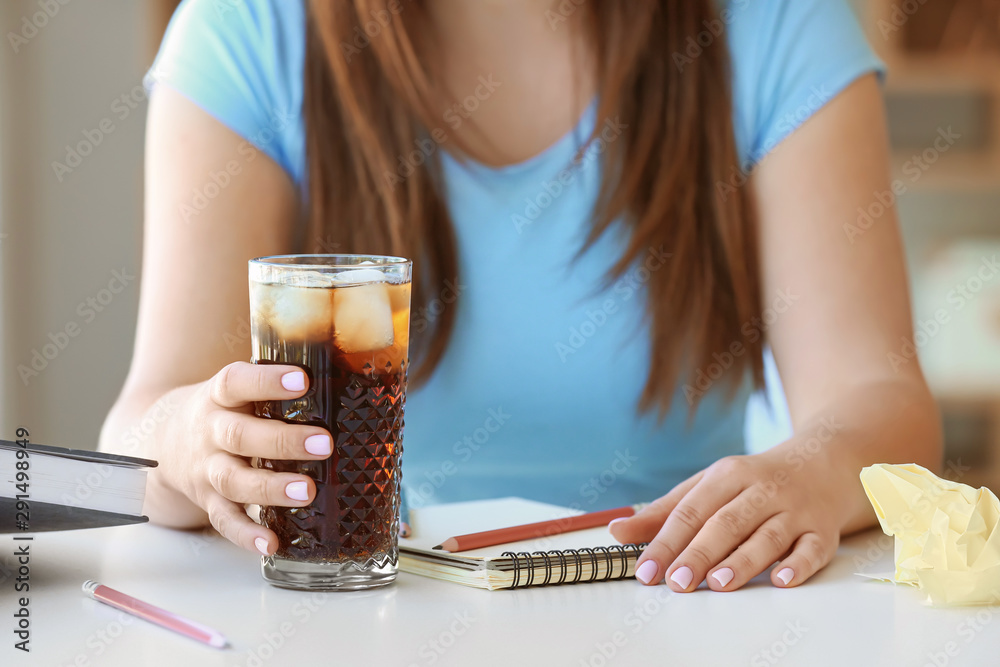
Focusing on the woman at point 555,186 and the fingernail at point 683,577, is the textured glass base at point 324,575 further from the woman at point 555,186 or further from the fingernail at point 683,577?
the woman at point 555,186

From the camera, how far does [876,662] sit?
57cm

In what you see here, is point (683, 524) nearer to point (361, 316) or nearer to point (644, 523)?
point (644, 523)

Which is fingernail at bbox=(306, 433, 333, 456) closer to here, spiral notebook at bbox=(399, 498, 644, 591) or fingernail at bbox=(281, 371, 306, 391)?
fingernail at bbox=(281, 371, 306, 391)

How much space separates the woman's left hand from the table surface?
0.05ft

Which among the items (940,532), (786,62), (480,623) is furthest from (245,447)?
(786,62)

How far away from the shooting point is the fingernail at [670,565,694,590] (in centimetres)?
71

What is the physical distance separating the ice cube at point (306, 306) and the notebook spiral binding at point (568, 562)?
223mm

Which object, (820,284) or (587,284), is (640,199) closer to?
(587,284)

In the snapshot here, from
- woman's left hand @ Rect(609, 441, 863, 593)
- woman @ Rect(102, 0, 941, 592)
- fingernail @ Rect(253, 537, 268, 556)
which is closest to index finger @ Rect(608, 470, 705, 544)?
woman's left hand @ Rect(609, 441, 863, 593)

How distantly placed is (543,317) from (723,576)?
2.32ft

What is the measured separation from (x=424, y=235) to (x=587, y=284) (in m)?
0.24

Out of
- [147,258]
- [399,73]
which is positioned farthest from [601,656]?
[399,73]

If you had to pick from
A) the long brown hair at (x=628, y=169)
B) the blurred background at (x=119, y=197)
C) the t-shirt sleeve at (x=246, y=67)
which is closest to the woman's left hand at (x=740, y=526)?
the long brown hair at (x=628, y=169)

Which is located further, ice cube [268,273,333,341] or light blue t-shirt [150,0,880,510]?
light blue t-shirt [150,0,880,510]
